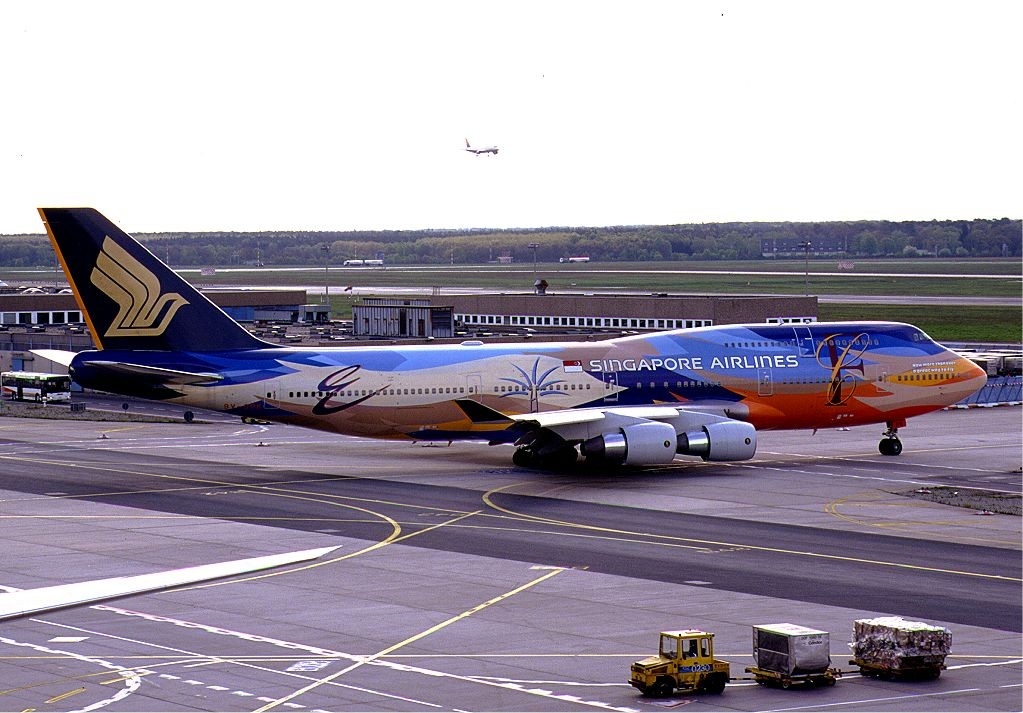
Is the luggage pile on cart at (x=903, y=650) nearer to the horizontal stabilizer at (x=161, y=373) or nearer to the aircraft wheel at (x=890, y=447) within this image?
the horizontal stabilizer at (x=161, y=373)

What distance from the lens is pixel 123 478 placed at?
55.2m

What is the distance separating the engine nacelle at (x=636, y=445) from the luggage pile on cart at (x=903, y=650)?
1085 inches

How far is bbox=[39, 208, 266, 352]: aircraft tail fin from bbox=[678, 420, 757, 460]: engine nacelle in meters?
18.4

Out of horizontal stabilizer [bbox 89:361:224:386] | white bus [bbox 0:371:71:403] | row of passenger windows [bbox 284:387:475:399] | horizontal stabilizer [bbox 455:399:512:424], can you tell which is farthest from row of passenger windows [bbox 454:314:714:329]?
A: horizontal stabilizer [bbox 89:361:224:386]

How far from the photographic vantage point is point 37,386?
89.1m

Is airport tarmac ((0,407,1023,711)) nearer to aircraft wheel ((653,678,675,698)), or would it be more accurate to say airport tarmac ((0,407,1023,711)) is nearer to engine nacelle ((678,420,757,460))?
aircraft wheel ((653,678,675,698))

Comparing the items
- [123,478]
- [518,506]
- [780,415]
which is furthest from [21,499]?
[780,415]

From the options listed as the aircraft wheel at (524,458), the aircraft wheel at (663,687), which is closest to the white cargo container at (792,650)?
the aircraft wheel at (663,687)

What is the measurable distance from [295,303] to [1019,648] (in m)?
111

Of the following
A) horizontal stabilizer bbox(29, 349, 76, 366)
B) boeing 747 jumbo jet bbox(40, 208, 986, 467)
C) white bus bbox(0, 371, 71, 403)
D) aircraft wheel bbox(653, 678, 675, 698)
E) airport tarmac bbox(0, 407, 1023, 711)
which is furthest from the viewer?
white bus bbox(0, 371, 71, 403)

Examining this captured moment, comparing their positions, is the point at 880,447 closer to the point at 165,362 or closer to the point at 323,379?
the point at 323,379

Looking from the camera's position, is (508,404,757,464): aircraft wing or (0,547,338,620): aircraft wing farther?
(508,404,757,464): aircraft wing

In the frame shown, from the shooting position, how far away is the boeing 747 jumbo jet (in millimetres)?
55062

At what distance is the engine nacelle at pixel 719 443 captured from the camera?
5588 cm
